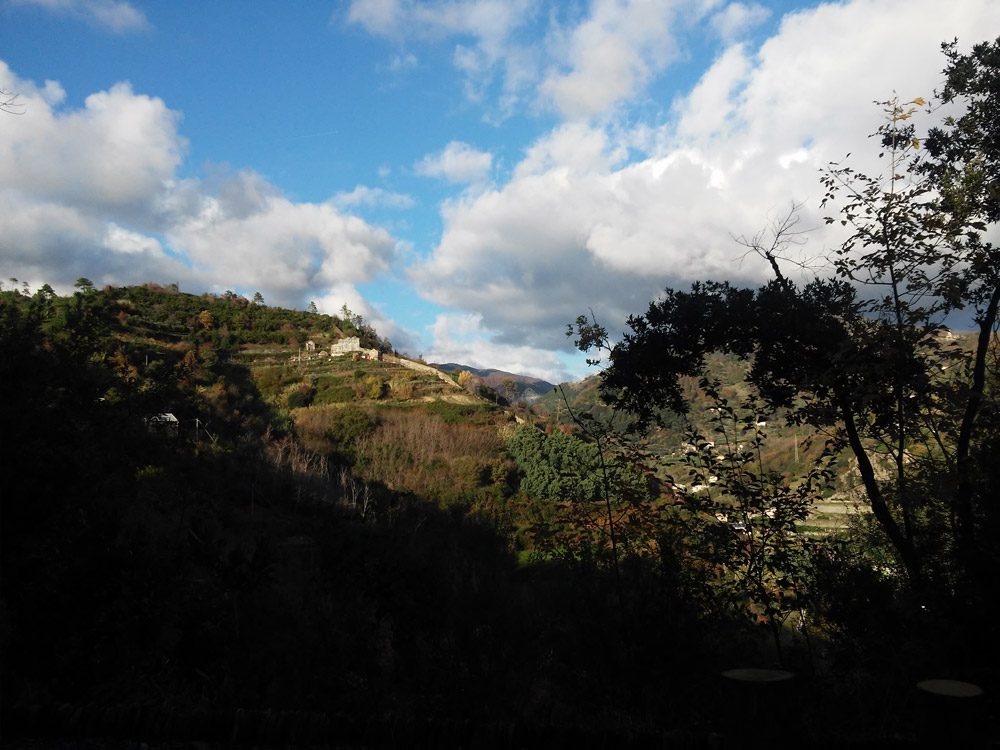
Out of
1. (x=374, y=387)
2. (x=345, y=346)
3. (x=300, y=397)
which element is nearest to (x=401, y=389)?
(x=374, y=387)

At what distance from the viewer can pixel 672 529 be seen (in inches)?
193

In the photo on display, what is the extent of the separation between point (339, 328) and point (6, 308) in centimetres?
6401

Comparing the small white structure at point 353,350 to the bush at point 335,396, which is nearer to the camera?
the bush at point 335,396

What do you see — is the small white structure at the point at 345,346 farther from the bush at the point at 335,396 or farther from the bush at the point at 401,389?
the bush at the point at 335,396

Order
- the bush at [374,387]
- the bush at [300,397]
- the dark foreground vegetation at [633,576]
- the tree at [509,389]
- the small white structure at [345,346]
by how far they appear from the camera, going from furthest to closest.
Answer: the small white structure at [345,346] < the tree at [509,389] < the bush at [374,387] < the bush at [300,397] < the dark foreground vegetation at [633,576]

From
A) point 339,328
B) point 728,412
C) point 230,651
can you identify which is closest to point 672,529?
point 728,412

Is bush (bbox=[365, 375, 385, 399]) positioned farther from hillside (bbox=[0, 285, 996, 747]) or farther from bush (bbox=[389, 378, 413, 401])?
hillside (bbox=[0, 285, 996, 747])

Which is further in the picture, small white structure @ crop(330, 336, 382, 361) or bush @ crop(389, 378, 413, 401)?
small white structure @ crop(330, 336, 382, 361)

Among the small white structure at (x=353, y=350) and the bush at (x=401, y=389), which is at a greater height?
the small white structure at (x=353, y=350)

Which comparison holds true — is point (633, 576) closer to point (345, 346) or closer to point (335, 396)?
point (335, 396)

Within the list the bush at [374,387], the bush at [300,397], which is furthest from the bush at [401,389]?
the bush at [300,397]

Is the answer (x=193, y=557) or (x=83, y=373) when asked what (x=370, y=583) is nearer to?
(x=193, y=557)

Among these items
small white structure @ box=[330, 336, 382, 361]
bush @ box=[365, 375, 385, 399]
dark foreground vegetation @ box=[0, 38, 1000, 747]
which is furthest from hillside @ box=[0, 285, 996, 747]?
small white structure @ box=[330, 336, 382, 361]

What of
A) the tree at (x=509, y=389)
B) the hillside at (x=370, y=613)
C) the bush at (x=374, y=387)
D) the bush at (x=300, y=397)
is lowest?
the hillside at (x=370, y=613)
